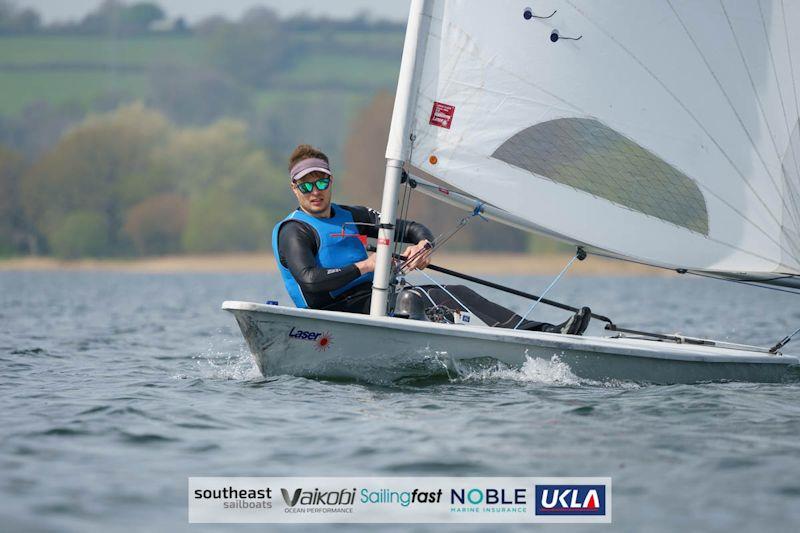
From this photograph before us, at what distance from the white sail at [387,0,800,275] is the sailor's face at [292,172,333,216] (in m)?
0.67

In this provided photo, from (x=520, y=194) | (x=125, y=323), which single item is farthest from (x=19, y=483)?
(x=125, y=323)

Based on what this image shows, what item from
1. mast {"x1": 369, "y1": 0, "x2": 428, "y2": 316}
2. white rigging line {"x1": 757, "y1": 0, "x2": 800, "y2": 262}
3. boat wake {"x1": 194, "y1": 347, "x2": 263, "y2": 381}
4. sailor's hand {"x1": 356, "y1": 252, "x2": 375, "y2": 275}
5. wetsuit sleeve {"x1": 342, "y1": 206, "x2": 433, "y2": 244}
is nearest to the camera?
mast {"x1": 369, "y1": 0, "x2": 428, "y2": 316}

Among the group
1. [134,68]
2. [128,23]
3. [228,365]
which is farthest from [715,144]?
[128,23]

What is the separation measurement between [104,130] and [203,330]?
5814 centimetres

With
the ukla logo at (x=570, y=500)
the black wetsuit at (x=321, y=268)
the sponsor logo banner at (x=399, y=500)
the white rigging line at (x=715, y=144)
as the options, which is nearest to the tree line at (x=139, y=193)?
the black wetsuit at (x=321, y=268)

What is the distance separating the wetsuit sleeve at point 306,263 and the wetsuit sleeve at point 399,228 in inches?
15.6

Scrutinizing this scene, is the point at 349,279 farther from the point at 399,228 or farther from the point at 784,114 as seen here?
the point at 784,114

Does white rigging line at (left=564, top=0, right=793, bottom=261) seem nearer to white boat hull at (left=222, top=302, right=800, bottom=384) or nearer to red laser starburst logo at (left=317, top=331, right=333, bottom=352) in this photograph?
white boat hull at (left=222, top=302, right=800, bottom=384)

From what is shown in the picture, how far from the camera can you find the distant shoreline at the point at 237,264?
190ft

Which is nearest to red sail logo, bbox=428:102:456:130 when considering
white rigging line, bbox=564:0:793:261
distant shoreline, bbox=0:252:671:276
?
white rigging line, bbox=564:0:793:261

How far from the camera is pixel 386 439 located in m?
5.66

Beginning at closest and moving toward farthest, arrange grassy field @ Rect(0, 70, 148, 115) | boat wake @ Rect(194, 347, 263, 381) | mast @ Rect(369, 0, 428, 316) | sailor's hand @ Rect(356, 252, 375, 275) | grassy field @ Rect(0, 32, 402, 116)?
mast @ Rect(369, 0, 428, 316), sailor's hand @ Rect(356, 252, 375, 275), boat wake @ Rect(194, 347, 263, 381), grassy field @ Rect(0, 70, 148, 115), grassy field @ Rect(0, 32, 402, 116)

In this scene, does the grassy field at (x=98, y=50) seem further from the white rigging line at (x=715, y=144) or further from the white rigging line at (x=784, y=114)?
the white rigging line at (x=784, y=114)

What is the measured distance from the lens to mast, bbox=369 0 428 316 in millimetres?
7070
